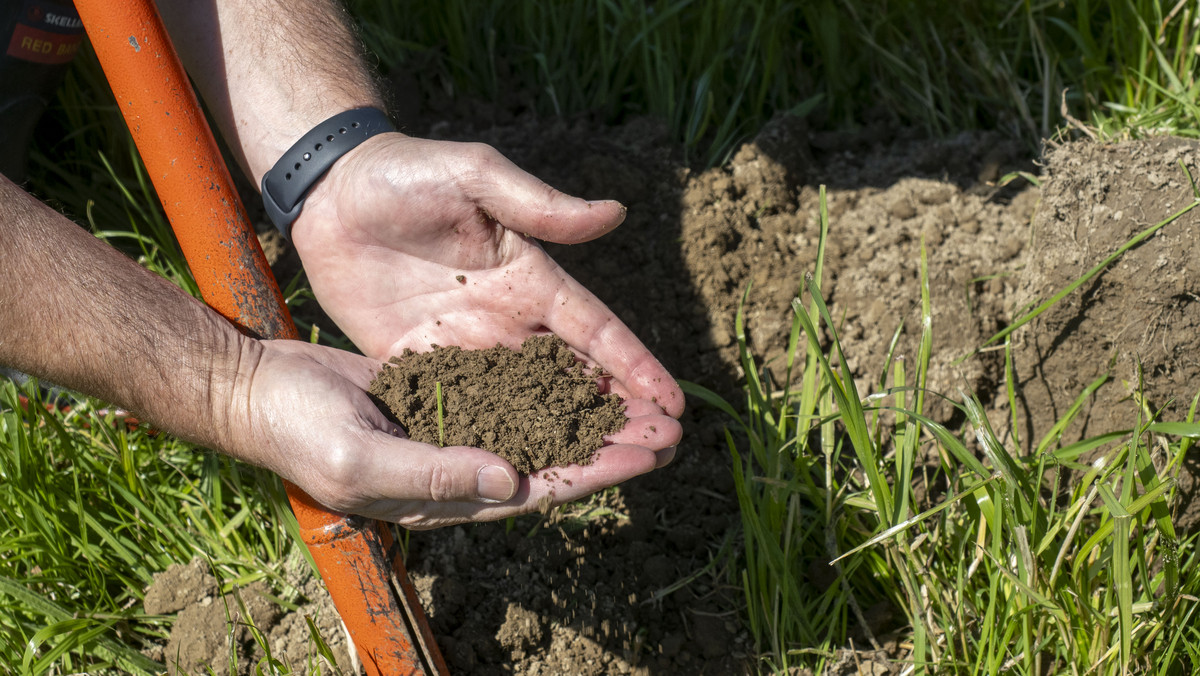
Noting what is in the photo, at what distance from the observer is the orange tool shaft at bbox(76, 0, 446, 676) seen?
1.45m

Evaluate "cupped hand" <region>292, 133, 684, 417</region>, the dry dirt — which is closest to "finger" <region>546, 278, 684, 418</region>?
"cupped hand" <region>292, 133, 684, 417</region>

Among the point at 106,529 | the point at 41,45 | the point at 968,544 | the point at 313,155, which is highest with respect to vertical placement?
the point at 41,45

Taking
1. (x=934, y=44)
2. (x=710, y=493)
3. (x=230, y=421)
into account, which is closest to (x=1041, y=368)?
(x=710, y=493)

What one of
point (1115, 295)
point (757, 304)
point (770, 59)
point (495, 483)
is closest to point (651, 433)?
point (495, 483)

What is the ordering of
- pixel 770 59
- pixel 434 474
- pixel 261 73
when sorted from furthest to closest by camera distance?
pixel 770 59
pixel 261 73
pixel 434 474

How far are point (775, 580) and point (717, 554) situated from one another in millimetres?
165

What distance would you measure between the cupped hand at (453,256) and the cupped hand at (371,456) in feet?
0.69

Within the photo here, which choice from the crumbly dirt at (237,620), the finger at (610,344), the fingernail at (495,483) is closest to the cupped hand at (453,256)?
the finger at (610,344)

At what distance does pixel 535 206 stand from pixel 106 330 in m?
0.74

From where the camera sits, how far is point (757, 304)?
213 centimetres

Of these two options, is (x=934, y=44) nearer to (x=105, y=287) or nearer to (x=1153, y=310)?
(x=1153, y=310)

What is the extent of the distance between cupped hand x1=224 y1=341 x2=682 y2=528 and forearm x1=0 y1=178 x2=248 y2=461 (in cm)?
6

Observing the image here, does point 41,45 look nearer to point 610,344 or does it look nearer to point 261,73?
point 261,73

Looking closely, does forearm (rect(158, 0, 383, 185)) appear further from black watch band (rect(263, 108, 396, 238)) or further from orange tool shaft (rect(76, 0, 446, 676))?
orange tool shaft (rect(76, 0, 446, 676))
